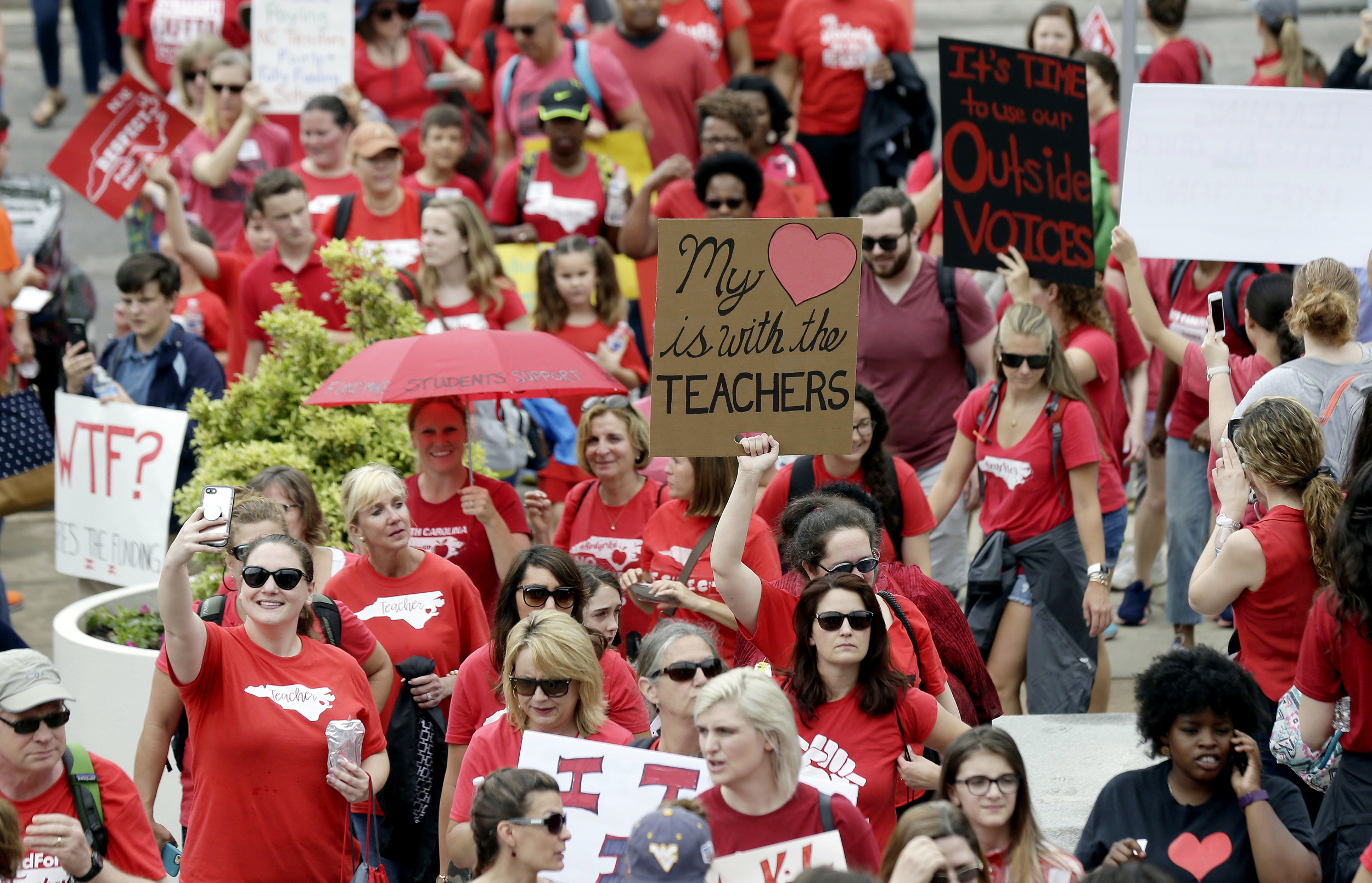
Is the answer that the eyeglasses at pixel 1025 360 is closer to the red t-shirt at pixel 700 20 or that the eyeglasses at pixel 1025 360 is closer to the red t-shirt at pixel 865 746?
the red t-shirt at pixel 865 746

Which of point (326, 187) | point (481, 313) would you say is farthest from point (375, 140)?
point (481, 313)

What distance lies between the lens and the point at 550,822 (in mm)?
4039

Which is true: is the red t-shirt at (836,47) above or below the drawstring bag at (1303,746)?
above

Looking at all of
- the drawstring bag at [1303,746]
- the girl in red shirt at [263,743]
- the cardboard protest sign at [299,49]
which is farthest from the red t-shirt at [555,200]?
the drawstring bag at [1303,746]

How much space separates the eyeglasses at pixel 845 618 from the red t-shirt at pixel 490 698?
2.79 ft

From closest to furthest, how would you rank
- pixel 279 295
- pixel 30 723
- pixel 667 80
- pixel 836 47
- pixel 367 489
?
pixel 30 723, pixel 367 489, pixel 279 295, pixel 667 80, pixel 836 47

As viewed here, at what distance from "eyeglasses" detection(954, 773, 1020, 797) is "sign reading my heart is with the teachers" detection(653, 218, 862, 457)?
4.90 ft

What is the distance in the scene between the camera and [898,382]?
7773 millimetres

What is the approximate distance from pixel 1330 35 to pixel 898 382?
11831 mm

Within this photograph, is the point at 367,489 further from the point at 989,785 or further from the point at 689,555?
the point at 989,785

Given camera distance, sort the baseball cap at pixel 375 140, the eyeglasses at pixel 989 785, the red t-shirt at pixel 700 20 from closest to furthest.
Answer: the eyeglasses at pixel 989 785 → the baseball cap at pixel 375 140 → the red t-shirt at pixel 700 20

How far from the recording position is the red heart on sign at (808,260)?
5.40m

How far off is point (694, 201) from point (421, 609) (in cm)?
388

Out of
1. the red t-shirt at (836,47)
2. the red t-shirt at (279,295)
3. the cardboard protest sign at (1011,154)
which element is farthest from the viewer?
the red t-shirt at (836,47)
